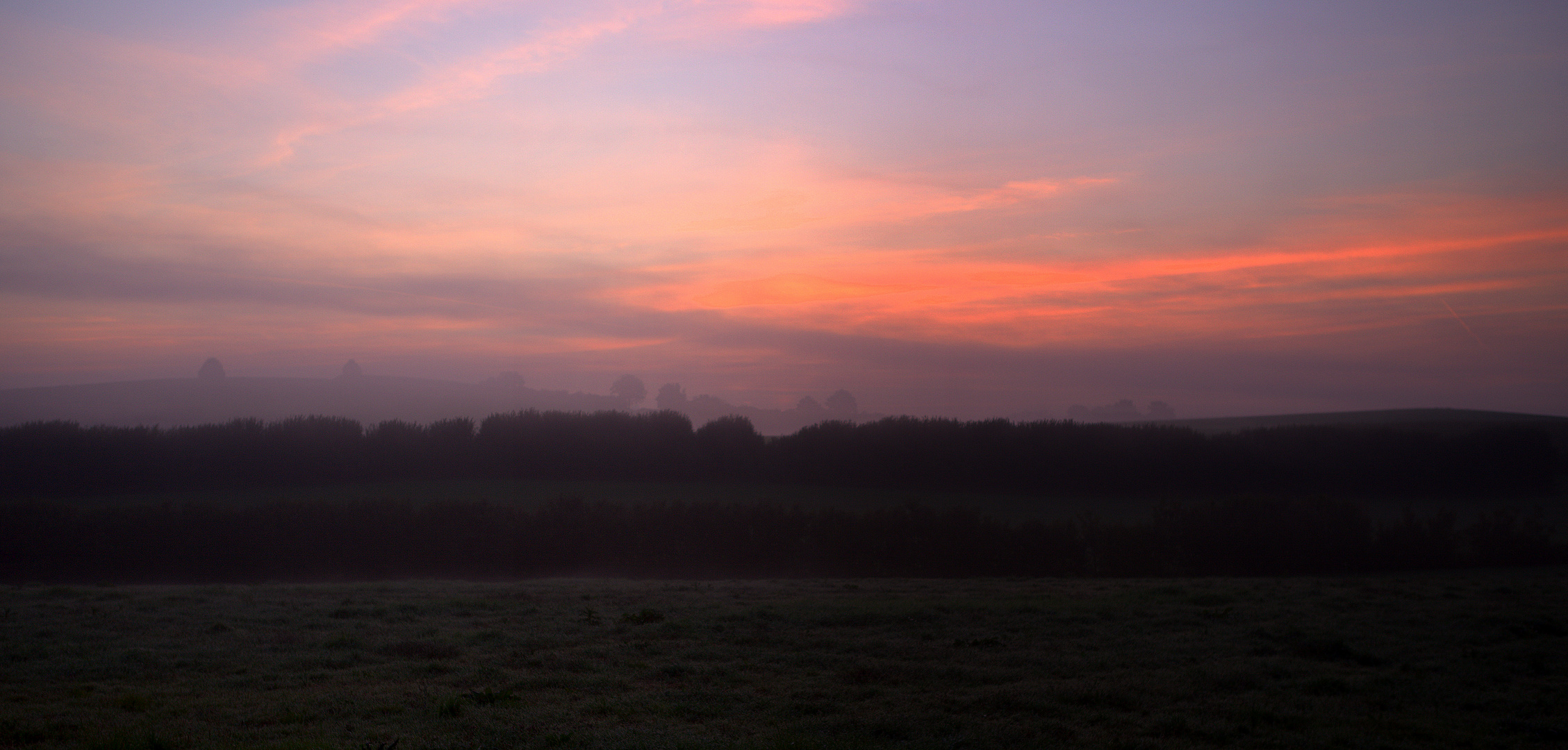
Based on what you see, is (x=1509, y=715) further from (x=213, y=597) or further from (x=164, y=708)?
(x=213, y=597)

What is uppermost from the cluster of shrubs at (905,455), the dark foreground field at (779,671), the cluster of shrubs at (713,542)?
the cluster of shrubs at (905,455)

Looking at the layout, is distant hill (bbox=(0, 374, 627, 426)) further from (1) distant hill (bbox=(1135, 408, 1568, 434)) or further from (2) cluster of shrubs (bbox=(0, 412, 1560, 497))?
(1) distant hill (bbox=(1135, 408, 1568, 434))

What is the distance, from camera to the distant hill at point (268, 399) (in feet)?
187

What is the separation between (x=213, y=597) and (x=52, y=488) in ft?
85.0

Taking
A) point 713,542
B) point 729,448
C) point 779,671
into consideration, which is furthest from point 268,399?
point 779,671

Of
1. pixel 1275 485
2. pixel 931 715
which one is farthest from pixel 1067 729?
pixel 1275 485

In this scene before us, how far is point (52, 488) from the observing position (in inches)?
1336

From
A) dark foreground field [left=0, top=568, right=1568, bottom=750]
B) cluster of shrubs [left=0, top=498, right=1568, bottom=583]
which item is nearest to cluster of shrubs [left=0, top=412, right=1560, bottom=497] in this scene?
cluster of shrubs [left=0, top=498, right=1568, bottom=583]

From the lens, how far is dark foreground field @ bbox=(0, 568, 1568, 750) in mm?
7852

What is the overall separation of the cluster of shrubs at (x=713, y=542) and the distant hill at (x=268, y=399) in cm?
2249

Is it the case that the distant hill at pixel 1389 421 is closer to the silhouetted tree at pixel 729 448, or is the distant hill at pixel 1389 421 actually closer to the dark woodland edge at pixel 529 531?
the dark woodland edge at pixel 529 531

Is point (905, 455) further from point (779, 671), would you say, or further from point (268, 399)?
point (268, 399)

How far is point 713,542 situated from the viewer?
30844mm

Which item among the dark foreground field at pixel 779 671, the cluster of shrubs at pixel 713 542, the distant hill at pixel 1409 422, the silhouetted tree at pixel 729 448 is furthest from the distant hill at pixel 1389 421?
the dark foreground field at pixel 779 671
